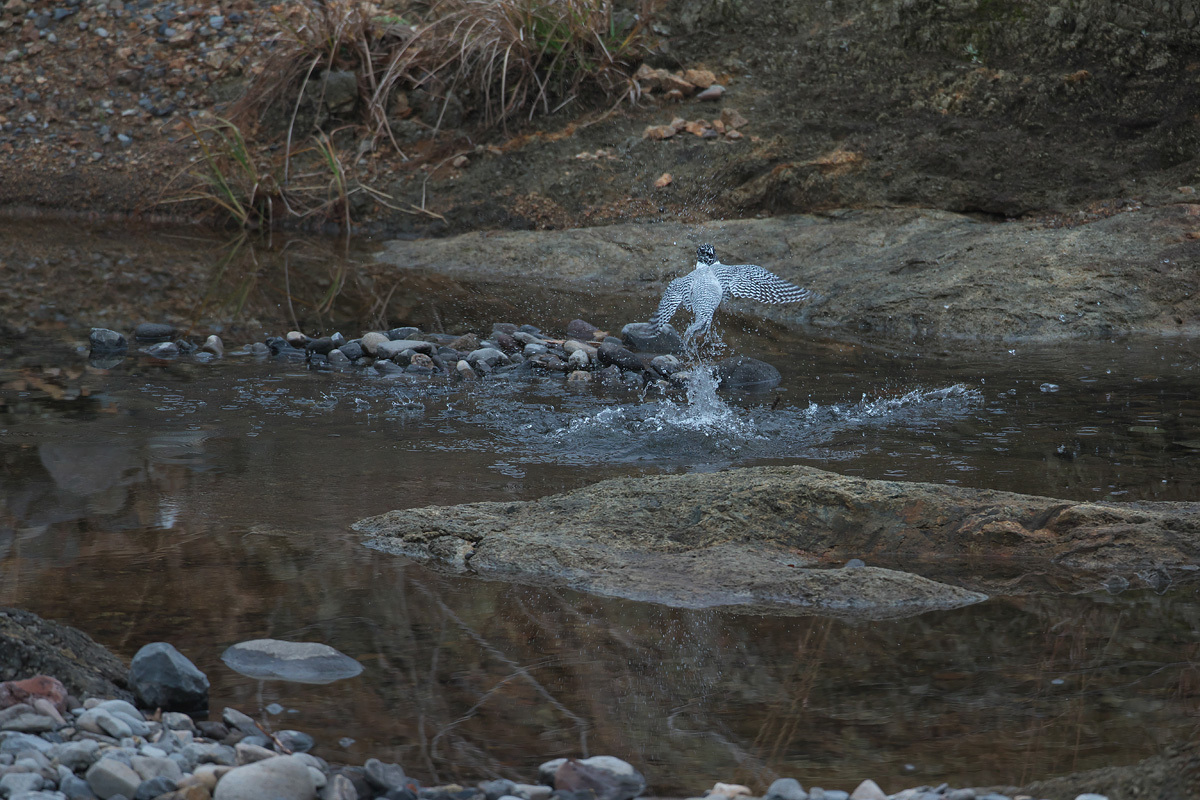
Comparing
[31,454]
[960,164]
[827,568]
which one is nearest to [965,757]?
[827,568]

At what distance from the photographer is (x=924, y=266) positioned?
6098 millimetres

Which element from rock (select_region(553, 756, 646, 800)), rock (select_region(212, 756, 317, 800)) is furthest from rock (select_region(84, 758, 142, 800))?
rock (select_region(553, 756, 646, 800))

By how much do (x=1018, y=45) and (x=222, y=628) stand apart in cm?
738

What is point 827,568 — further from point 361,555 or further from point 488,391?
point 488,391

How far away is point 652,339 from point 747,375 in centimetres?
75

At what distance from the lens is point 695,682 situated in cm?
198

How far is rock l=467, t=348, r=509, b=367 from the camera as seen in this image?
4863mm

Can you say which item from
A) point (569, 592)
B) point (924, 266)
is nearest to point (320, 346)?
point (569, 592)

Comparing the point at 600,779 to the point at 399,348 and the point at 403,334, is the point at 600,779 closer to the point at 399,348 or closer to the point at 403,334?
the point at 399,348

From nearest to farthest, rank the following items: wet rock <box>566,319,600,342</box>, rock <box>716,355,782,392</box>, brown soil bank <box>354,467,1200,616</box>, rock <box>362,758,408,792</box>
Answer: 1. rock <box>362,758,408,792</box>
2. brown soil bank <box>354,467,1200,616</box>
3. rock <box>716,355,782,392</box>
4. wet rock <box>566,319,600,342</box>

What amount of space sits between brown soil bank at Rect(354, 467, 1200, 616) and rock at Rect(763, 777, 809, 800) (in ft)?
2.30

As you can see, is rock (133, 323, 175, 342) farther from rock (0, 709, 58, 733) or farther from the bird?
rock (0, 709, 58, 733)

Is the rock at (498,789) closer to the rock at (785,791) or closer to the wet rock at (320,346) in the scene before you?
the rock at (785,791)

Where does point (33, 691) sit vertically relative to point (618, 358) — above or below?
above
